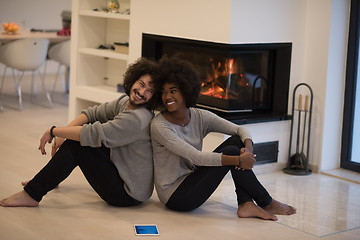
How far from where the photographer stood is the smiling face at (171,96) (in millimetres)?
3371

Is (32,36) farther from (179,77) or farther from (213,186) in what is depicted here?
(213,186)

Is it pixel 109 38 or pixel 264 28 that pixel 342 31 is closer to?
pixel 264 28

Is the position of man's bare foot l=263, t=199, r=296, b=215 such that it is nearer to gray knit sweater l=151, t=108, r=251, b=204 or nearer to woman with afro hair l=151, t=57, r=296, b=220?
woman with afro hair l=151, t=57, r=296, b=220

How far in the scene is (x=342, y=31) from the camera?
4.74 meters

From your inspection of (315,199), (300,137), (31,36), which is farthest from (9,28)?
(315,199)

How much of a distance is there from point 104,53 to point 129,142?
2.21 m

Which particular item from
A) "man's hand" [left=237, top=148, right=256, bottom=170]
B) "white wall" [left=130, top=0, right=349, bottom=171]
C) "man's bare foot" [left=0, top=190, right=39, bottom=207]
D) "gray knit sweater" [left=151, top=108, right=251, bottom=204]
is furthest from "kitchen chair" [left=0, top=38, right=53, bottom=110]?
"man's hand" [left=237, top=148, right=256, bottom=170]

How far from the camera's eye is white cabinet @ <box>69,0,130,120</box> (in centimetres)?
557

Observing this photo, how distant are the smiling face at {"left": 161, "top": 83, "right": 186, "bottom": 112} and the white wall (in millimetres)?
1058

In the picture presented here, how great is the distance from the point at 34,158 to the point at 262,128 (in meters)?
1.76

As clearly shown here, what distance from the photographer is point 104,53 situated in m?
5.44

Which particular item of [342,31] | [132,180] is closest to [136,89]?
[132,180]

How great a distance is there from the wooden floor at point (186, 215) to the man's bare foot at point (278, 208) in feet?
0.13

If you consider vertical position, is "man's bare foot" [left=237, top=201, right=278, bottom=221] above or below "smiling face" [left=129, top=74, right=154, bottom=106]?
below
